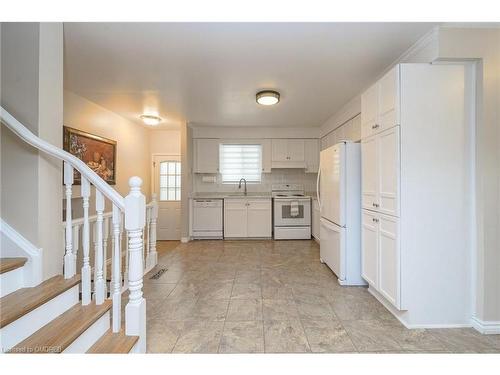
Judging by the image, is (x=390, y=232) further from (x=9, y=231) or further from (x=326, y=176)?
(x=9, y=231)

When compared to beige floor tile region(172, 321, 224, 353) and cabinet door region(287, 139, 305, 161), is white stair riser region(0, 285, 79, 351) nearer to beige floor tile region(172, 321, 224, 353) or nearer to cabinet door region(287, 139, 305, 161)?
beige floor tile region(172, 321, 224, 353)

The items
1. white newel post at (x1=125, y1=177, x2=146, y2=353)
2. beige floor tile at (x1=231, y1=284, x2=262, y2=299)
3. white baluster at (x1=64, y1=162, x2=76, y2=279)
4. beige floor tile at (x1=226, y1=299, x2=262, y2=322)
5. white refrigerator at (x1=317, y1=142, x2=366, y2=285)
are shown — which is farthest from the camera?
white refrigerator at (x1=317, y1=142, x2=366, y2=285)

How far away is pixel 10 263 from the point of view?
1383mm

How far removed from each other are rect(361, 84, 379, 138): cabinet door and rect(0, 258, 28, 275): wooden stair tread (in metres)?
2.77

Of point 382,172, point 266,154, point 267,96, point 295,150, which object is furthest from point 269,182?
point 382,172

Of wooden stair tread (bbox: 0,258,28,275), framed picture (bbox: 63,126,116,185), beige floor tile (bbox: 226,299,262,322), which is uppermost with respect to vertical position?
framed picture (bbox: 63,126,116,185)

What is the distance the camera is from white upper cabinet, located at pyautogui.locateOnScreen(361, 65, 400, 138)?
1.94 metres

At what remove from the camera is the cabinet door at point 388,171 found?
75.9 inches

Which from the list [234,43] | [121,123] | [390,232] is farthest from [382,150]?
[121,123]

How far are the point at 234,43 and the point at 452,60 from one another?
1711 millimetres

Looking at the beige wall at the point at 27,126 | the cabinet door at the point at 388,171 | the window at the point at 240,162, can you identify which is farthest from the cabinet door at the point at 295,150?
the beige wall at the point at 27,126

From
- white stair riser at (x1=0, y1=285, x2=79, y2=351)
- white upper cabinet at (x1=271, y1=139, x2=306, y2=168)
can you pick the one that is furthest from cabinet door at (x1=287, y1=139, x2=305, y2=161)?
white stair riser at (x1=0, y1=285, x2=79, y2=351)

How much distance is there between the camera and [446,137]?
1895 mm

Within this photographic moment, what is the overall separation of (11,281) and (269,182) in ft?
15.1
